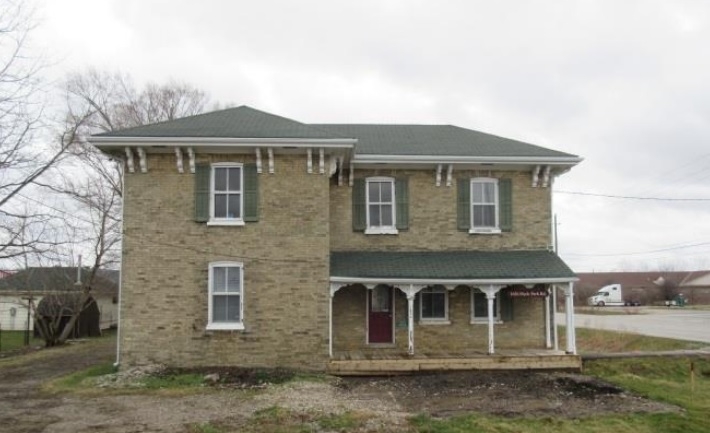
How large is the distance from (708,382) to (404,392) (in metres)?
8.03

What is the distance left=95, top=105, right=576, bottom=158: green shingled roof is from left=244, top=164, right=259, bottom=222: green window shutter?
→ 969 millimetres

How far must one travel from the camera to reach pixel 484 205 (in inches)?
725

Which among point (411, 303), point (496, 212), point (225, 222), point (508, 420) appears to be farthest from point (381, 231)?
point (508, 420)

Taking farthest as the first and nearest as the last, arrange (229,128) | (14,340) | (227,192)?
(14,340), (229,128), (227,192)

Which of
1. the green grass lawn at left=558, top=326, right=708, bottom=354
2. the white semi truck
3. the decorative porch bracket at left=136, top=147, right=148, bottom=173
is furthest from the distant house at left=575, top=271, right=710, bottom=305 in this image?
the decorative porch bracket at left=136, top=147, right=148, bottom=173

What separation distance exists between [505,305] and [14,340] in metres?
27.3

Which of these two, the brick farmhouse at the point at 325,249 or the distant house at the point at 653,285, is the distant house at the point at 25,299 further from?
the distant house at the point at 653,285

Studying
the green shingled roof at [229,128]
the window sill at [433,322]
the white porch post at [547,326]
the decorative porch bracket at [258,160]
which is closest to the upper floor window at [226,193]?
the decorative porch bracket at [258,160]

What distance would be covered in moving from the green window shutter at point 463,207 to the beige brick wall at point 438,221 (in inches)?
5.5

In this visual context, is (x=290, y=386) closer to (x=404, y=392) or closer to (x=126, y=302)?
(x=404, y=392)

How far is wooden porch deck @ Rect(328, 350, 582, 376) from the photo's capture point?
15.5 metres

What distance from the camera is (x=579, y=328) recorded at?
29875 mm

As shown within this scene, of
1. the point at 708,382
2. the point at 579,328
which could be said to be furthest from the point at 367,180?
the point at 579,328

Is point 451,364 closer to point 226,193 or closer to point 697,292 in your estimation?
point 226,193
